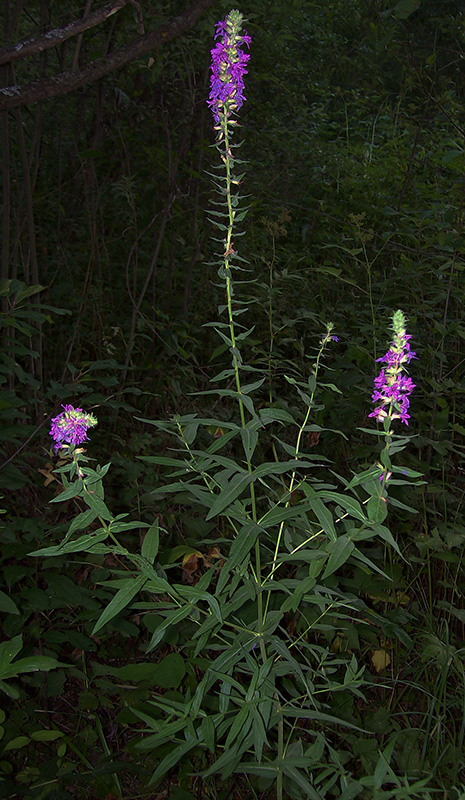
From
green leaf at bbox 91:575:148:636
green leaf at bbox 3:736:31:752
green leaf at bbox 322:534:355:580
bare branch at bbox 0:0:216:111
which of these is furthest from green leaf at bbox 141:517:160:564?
bare branch at bbox 0:0:216:111

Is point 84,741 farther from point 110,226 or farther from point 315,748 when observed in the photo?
point 110,226

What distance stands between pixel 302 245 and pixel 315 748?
14.5 feet

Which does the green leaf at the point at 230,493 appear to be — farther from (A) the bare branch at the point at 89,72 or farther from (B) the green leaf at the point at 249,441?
(A) the bare branch at the point at 89,72

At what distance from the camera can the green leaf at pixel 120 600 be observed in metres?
1.37

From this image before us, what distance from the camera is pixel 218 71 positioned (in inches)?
67.6

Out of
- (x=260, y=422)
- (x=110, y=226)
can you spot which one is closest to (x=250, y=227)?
(x=110, y=226)

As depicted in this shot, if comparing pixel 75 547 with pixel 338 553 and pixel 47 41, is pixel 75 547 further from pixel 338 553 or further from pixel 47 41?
pixel 47 41

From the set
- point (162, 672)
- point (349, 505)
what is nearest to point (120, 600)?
point (349, 505)

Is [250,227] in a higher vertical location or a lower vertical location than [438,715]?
higher

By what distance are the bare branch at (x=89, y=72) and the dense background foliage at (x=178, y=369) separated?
530 mm

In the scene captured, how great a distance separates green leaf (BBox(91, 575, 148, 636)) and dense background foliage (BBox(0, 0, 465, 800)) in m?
0.39

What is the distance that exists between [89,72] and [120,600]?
87.5 inches

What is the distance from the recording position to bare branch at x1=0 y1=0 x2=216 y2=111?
2.52m

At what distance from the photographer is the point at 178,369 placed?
3.90m
